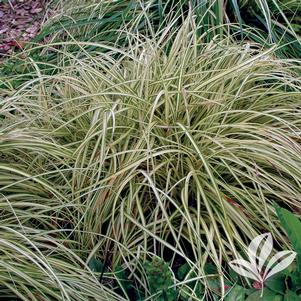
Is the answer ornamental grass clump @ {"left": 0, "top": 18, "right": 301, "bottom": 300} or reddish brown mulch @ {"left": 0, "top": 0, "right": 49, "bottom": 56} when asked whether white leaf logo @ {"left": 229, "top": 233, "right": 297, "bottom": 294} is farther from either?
reddish brown mulch @ {"left": 0, "top": 0, "right": 49, "bottom": 56}

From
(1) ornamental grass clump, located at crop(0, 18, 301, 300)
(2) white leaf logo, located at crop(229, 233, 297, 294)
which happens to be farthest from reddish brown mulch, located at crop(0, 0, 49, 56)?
(2) white leaf logo, located at crop(229, 233, 297, 294)

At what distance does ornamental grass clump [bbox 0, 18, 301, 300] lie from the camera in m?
1.97

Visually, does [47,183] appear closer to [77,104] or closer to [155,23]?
[77,104]

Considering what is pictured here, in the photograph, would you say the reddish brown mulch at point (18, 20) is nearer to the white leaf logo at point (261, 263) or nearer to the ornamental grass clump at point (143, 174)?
the ornamental grass clump at point (143, 174)

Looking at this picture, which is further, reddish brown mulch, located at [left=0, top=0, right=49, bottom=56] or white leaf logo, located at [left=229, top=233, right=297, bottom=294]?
reddish brown mulch, located at [left=0, top=0, right=49, bottom=56]

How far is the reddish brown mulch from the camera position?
13.6 ft

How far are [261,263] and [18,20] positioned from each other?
10.3ft

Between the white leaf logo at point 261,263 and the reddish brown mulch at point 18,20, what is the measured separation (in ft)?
8.32

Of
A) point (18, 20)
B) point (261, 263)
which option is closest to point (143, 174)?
point (261, 263)

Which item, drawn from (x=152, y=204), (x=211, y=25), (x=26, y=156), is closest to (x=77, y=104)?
(x=26, y=156)

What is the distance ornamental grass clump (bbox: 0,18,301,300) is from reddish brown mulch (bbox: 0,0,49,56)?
67.3 inches

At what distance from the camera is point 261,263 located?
1.96 meters

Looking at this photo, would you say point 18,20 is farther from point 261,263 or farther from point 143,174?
point 261,263

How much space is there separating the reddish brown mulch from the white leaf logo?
2.54 m
